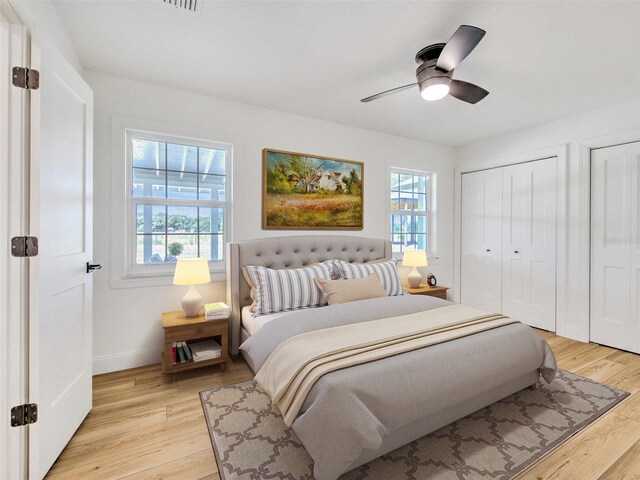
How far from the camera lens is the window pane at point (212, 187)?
3002 mm

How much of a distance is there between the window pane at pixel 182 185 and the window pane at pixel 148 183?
0.07m

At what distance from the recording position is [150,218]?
2785mm

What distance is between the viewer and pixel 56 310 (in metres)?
1.58

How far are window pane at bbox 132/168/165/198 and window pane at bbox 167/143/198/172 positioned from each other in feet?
0.46

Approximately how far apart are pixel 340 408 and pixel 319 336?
564 mm

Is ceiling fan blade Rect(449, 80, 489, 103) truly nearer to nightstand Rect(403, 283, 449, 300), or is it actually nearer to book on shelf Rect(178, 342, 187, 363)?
nightstand Rect(403, 283, 449, 300)

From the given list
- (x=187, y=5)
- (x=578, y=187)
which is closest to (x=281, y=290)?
(x=187, y=5)

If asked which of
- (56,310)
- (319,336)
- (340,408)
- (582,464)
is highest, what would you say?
(56,310)

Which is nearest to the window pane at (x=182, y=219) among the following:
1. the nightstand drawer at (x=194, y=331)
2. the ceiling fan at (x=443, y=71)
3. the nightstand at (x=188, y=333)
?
the nightstand at (x=188, y=333)

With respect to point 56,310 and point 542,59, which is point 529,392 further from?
point 56,310

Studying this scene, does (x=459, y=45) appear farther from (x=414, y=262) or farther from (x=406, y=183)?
(x=406, y=183)

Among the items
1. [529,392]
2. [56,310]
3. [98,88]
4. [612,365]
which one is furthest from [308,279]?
[612,365]

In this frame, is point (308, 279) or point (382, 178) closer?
point (308, 279)

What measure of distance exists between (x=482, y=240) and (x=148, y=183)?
171 inches
